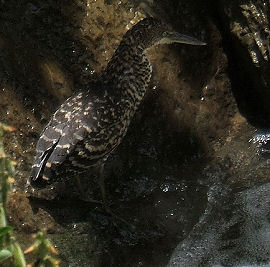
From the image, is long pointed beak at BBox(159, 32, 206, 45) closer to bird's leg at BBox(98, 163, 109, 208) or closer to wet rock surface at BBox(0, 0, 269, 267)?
wet rock surface at BBox(0, 0, 269, 267)

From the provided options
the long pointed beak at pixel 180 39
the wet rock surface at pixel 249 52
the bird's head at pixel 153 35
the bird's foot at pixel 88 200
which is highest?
the bird's head at pixel 153 35

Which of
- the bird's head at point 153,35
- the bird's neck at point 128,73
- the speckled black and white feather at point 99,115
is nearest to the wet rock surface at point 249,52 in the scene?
the bird's head at point 153,35

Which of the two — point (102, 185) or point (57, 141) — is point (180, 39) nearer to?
point (102, 185)

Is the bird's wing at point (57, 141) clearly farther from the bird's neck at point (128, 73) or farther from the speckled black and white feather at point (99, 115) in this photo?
the bird's neck at point (128, 73)

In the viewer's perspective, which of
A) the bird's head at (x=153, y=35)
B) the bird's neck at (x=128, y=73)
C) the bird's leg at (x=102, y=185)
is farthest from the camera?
the bird's head at (x=153, y=35)

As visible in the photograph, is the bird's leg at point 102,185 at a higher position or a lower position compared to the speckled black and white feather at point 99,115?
lower

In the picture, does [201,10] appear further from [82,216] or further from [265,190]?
[82,216]

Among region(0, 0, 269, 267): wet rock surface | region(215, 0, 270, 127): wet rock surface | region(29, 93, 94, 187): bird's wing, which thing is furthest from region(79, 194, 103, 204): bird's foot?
region(215, 0, 270, 127): wet rock surface

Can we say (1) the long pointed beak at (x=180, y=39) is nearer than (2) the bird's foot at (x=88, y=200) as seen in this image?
No
